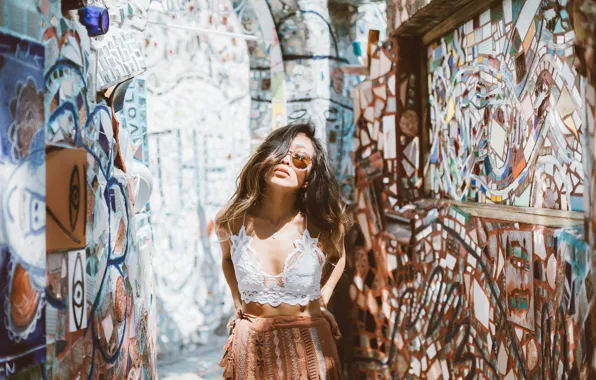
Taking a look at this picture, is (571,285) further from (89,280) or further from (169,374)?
(169,374)

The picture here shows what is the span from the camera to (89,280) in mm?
2535

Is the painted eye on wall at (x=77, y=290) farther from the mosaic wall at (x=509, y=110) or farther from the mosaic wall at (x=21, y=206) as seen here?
the mosaic wall at (x=509, y=110)

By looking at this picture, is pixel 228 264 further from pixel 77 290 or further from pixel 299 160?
pixel 77 290

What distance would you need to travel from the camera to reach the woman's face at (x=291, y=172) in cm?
303

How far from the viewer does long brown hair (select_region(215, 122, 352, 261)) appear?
3.08 m

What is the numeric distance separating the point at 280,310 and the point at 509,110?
1.49 m

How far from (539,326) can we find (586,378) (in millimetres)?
720

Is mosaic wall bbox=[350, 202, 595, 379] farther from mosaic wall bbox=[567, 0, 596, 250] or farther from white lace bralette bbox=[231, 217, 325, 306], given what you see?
white lace bralette bbox=[231, 217, 325, 306]

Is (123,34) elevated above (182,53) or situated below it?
below

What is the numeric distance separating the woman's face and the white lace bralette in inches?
11.1

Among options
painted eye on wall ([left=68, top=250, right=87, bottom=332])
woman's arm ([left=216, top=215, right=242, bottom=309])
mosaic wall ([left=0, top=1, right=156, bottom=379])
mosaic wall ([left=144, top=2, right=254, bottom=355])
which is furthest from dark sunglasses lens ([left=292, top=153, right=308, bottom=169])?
mosaic wall ([left=144, top=2, right=254, bottom=355])

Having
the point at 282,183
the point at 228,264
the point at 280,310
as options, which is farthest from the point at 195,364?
the point at 282,183

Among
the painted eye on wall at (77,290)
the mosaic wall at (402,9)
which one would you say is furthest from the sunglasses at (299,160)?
the mosaic wall at (402,9)

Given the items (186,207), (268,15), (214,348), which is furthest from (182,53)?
(214,348)
